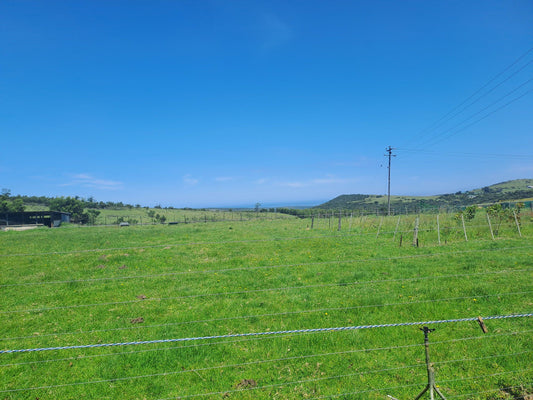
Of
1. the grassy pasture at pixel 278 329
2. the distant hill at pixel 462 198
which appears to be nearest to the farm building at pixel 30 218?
the grassy pasture at pixel 278 329

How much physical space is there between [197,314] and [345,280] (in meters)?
5.39

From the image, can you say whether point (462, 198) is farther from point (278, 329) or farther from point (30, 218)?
point (30, 218)

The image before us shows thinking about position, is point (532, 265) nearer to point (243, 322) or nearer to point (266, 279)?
point (266, 279)

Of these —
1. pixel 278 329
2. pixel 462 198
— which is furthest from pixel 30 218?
pixel 462 198

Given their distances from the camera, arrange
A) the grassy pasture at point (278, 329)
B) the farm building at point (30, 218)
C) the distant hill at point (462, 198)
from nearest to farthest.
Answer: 1. the grassy pasture at point (278, 329)
2. the distant hill at point (462, 198)
3. the farm building at point (30, 218)

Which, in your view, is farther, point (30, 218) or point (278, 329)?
point (30, 218)

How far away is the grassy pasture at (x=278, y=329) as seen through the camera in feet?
16.3

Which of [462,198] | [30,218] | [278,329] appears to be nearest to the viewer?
[278,329]

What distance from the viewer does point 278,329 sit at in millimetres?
7062

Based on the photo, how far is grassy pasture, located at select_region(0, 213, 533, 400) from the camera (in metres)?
4.96

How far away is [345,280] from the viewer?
33.9 feet

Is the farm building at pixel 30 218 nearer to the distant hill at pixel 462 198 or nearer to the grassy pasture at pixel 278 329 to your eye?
the grassy pasture at pixel 278 329

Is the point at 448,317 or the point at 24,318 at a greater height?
the point at 448,317

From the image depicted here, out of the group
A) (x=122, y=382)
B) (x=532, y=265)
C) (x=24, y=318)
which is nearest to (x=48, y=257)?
(x=24, y=318)
